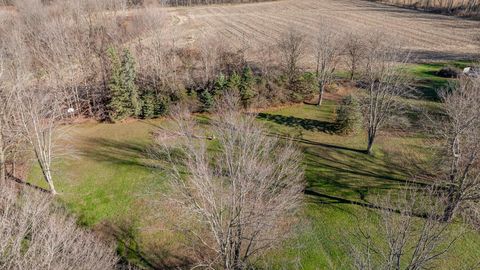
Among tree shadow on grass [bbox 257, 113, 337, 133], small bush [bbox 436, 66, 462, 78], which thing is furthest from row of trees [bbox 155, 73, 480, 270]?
small bush [bbox 436, 66, 462, 78]

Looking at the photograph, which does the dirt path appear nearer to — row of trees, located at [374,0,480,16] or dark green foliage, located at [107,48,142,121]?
row of trees, located at [374,0,480,16]

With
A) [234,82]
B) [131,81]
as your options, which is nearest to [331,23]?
[234,82]

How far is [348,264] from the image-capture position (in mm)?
19422

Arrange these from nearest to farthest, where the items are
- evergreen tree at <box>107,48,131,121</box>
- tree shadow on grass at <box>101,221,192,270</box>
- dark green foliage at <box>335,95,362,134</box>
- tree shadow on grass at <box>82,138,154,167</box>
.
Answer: tree shadow on grass at <box>101,221,192,270</box> → tree shadow on grass at <box>82,138,154,167</box> → dark green foliage at <box>335,95,362,134</box> → evergreen tree at <box>107,48,131,121</box>

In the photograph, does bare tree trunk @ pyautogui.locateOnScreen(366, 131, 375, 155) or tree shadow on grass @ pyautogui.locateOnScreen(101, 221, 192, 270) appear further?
bare tree trunk @ pyautogui.locateOnScreen(366, 131, 375, 155)

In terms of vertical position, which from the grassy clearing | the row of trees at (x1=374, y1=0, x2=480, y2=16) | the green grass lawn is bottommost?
the green grass lawn

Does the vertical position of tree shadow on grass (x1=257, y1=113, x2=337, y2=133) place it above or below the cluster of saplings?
below

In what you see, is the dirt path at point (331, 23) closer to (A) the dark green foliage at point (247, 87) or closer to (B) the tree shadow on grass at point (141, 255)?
(A) the dark green foliage at point (247, 87)

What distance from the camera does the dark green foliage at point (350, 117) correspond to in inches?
1298

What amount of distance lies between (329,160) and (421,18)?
60872mm

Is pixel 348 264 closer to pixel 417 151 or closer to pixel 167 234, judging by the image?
pixel 167 234

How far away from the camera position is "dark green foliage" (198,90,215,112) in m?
38.2

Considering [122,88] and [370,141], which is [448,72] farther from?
[122,88]

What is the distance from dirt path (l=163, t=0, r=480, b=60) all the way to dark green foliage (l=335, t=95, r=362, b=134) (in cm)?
2419
